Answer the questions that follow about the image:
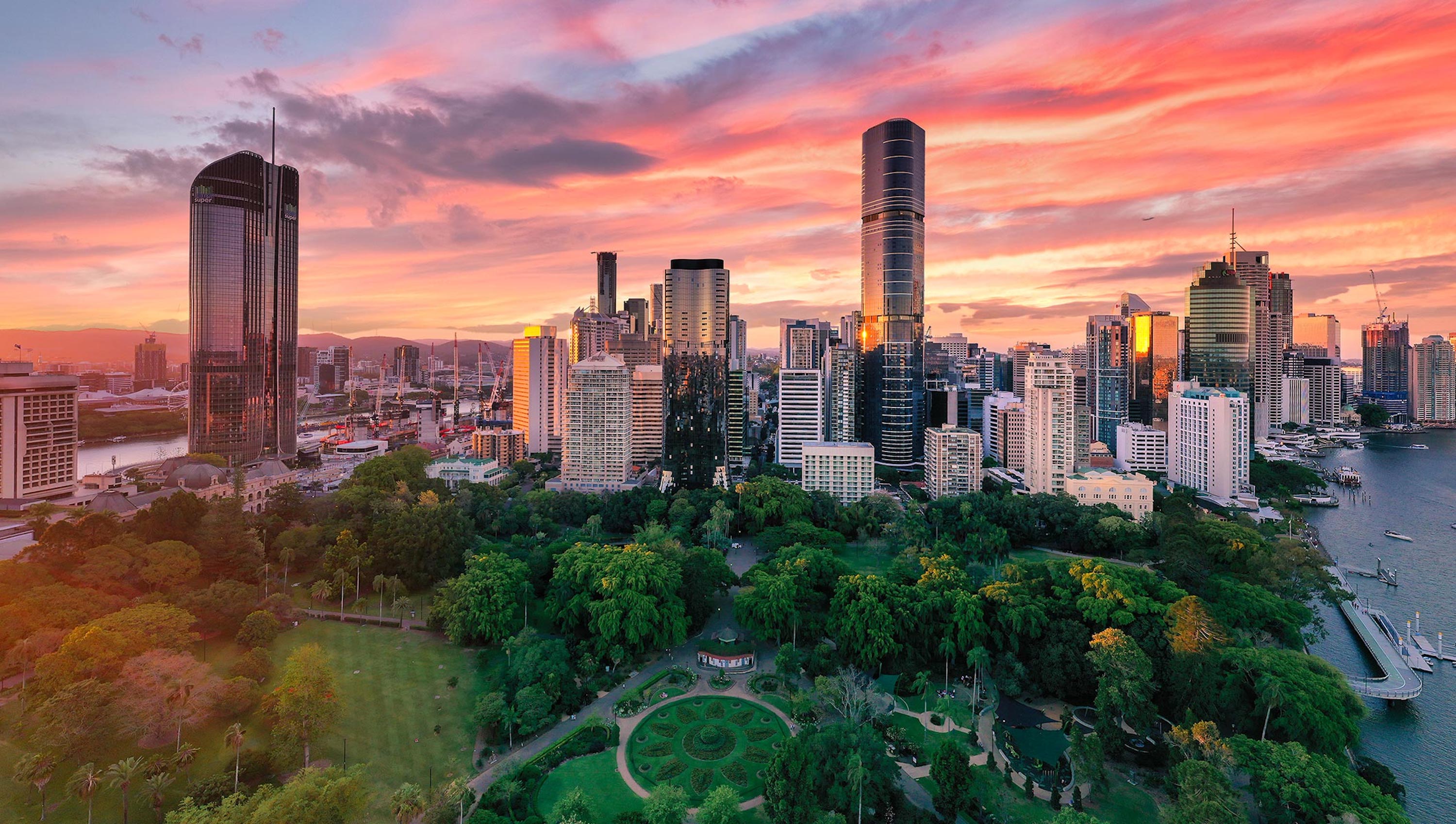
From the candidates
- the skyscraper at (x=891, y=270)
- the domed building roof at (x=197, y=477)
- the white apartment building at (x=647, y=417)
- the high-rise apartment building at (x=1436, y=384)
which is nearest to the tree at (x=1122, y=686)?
the skyscraper at (x=891, y=270)

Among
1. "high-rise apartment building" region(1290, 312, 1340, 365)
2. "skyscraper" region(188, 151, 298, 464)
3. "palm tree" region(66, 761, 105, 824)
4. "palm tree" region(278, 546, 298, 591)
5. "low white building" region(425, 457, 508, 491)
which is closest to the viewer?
"palm tree" region(66, 761, 105, 824)

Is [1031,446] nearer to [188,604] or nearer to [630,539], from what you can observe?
[630,539]

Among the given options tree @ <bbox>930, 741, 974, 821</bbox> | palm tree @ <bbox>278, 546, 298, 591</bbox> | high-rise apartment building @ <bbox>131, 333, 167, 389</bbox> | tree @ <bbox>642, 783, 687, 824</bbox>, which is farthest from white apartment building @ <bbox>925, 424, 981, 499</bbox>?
high-rise apartment building @ <bbox>131, 333, 167, 389</bbox>

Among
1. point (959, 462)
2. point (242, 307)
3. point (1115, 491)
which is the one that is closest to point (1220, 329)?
point (1115, 491)

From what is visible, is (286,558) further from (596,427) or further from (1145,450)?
(1145,450)

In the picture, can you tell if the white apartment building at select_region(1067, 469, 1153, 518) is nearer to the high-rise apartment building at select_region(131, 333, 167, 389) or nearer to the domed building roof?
Result: the domed building roof

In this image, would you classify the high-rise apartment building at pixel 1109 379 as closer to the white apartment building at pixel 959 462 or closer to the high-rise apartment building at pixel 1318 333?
the white apartment building at pixel 959 462
